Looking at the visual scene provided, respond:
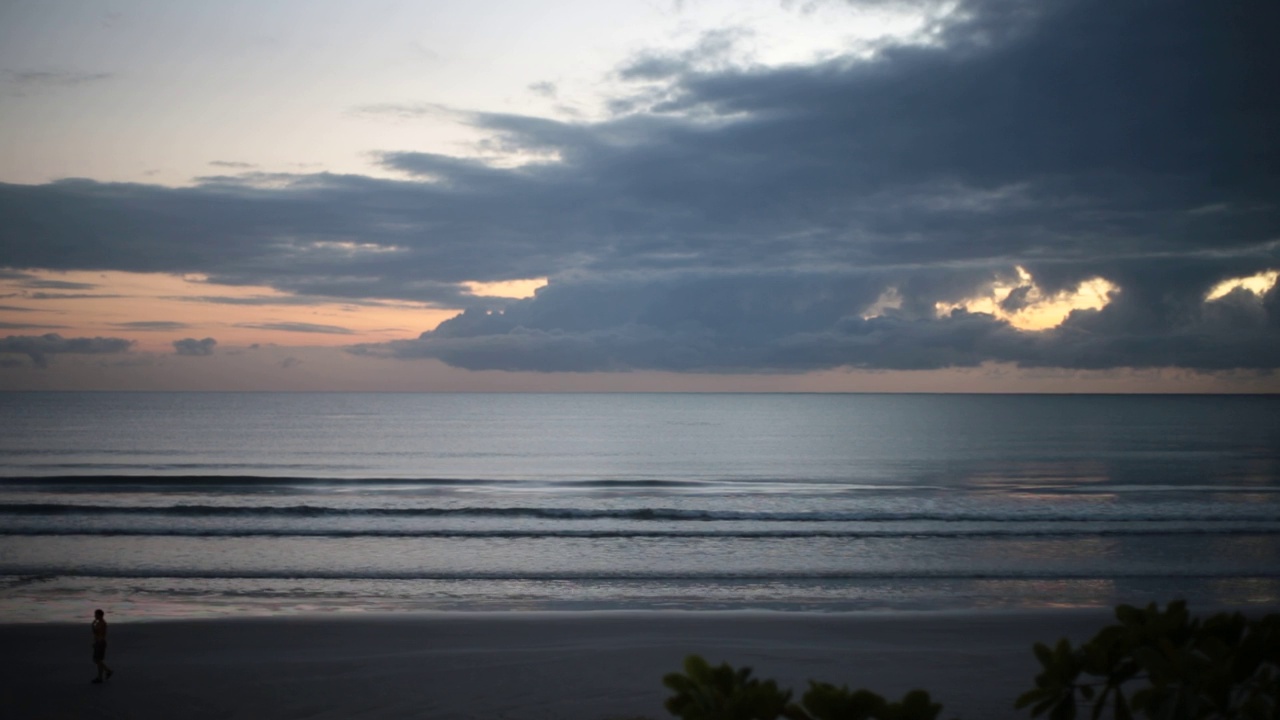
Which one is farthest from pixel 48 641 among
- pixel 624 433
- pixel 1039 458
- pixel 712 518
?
pixel 624 433

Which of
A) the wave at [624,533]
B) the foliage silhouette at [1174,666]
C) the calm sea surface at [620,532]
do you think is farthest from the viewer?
the wave at [624,533]

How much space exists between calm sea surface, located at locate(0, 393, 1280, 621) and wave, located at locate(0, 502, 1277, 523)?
0.20m

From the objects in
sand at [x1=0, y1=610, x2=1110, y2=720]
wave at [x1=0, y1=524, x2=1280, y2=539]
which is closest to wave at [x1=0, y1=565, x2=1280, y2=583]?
sand at [x1=0, y1=610, x2=1110, y2=720]

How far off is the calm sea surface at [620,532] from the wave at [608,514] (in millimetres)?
197

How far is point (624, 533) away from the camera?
28.3 metres

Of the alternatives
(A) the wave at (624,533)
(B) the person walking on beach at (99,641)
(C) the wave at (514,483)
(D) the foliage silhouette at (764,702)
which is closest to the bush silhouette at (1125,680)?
(D) the foliage silhouette at (764,702)

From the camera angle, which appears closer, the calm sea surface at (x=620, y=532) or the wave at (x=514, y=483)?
the calm sea surface at (x=620, y=532)

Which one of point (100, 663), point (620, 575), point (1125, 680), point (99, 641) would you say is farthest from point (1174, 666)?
point (620, 575)

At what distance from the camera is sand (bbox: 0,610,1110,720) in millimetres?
12523

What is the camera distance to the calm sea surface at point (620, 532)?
64.1 ft

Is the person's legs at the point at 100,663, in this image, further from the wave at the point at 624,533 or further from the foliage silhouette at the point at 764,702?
the foliage silhouette at the point at 764,702

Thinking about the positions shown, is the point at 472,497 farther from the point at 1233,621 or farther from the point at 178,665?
the point at 1233,621

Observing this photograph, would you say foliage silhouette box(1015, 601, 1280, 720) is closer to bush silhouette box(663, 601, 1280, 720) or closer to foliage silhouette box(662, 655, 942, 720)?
bush silhouette box(663, 601, 1280, 720)

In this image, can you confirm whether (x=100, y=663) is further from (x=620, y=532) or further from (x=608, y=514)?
(x=608, y=514)
